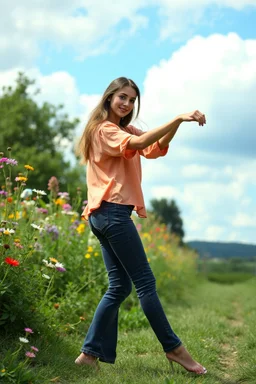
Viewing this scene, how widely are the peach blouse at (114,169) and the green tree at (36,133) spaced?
2066 centimetres

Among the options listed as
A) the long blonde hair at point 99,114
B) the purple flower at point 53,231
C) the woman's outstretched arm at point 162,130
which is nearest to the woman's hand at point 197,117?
the woman's outstretched arm at point 162,130

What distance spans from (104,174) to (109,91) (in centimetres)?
56

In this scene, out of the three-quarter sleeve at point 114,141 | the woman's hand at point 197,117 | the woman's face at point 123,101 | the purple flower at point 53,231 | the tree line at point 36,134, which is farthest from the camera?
the tree line at point 36,134

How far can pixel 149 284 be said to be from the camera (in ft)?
12.2

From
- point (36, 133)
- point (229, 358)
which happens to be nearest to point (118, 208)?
point (229, 358)

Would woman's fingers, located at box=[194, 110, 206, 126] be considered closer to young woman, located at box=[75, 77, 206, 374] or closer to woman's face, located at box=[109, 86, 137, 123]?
young woman, located at box=[75, 77, 206, 374]

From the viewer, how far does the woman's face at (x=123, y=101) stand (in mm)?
3851

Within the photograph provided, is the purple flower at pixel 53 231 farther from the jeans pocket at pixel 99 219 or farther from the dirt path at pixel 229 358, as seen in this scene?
the jeans pocket at pixel 99 219

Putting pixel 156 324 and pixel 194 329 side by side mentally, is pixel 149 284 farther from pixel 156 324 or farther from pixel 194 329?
pixel 194 329

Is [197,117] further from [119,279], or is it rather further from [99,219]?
[119,279]

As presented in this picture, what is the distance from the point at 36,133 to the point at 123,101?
24.5 m

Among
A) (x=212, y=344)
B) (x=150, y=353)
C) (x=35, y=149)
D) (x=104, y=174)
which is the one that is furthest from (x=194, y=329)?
(x=35, y=149)

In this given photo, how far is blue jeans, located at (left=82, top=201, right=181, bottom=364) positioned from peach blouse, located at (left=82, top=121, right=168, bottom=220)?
6cm

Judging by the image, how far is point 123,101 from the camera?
3855 mm
